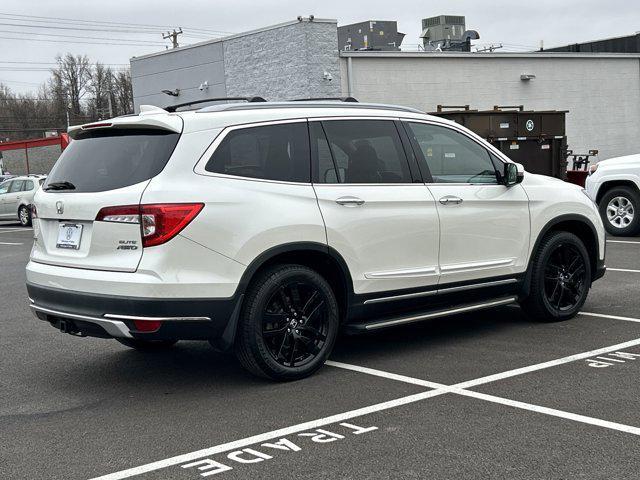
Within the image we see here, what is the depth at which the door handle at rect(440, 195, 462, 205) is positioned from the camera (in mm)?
6508

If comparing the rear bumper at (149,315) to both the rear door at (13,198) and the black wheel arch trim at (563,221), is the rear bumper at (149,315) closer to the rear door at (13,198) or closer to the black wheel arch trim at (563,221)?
the black wheel arch trim at (563,221)

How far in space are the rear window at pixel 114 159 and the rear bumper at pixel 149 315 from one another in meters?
0.75

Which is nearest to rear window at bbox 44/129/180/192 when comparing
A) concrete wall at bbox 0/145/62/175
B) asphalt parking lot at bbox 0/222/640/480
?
asphalt parking lot at bbox 0/222/640/480

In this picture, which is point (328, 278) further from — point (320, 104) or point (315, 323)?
point (320, 104)

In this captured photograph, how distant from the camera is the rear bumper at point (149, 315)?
5.11 m

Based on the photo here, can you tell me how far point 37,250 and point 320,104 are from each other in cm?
231

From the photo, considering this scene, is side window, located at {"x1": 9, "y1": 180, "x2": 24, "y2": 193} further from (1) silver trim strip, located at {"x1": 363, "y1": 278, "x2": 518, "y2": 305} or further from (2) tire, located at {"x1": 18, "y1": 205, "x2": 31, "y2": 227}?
(1) silver trim strip, located at {"x1": 363, "y1": 278, "x2": 518, "y2": 305}

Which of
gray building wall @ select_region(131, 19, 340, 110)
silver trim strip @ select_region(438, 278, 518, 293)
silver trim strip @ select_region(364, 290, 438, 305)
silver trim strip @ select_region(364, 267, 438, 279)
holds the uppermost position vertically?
gray building wall @ select_region(131, 19, 340, 110)

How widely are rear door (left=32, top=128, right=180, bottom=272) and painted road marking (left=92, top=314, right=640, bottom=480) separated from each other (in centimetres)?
132

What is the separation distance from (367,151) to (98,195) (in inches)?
79.4

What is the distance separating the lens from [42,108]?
297ft

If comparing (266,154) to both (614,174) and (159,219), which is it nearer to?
(159,219)

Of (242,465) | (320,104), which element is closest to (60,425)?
(242,465)

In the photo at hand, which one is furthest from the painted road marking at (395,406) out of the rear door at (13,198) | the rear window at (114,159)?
the rear door at (13,198)
